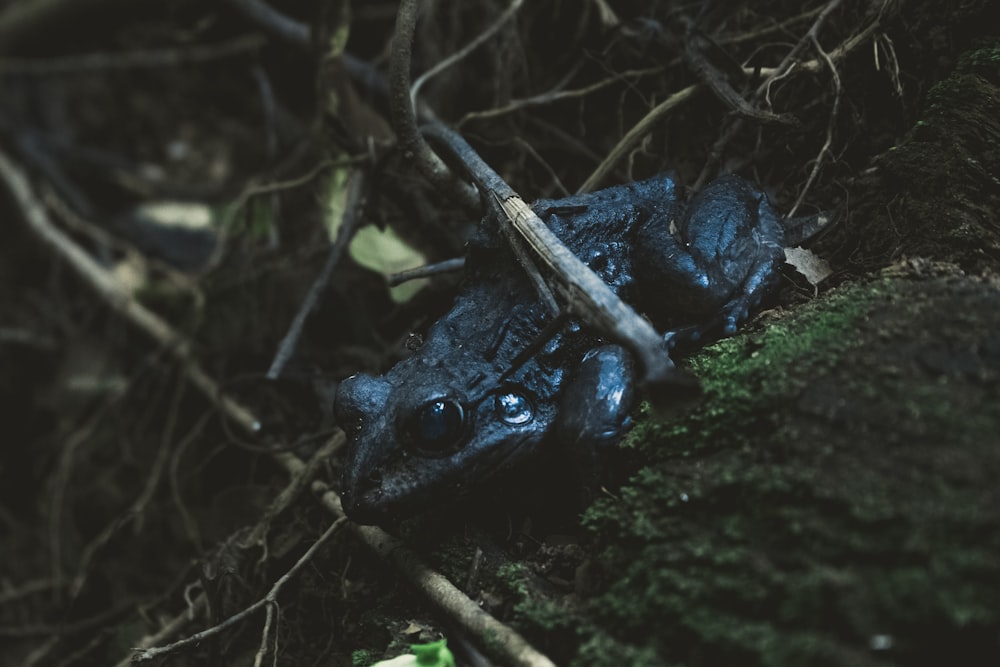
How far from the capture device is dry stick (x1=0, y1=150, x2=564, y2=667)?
7.18 ft

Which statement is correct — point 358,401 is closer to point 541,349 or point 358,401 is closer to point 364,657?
point 541,349

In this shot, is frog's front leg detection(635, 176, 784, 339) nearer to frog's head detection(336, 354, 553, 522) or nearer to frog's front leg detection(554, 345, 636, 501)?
frog's front leg detection(554, 345, 636, 501)

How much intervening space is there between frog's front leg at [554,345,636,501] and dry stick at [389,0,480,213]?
1.17 metres

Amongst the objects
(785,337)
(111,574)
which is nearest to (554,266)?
(785,337)

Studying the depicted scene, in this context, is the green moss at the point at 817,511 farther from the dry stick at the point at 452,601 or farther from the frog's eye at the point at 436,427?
the frog's eye at the point at 436,427

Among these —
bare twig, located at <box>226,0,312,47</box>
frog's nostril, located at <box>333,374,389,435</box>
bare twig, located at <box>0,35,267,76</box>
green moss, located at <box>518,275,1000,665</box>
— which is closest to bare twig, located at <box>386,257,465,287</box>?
frog's nostril, located at <box>333,374,389,435</box>

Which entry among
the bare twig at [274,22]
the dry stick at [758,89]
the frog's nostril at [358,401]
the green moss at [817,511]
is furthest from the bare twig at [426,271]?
the bare twig at [274,22]

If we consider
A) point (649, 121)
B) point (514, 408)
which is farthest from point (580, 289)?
point (649, 121)

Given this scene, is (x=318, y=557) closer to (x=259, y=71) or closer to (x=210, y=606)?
(x=210, y=606)

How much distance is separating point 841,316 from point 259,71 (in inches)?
180

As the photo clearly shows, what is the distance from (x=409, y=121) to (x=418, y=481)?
1611 millimetres

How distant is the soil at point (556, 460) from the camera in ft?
6.23

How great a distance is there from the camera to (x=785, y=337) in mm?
2471

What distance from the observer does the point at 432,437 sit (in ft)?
8.39
